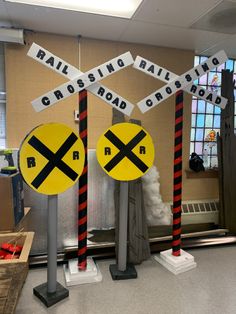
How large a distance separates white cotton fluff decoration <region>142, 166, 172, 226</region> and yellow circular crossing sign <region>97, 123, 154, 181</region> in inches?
37.7

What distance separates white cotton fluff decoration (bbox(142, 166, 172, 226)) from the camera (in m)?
3.13

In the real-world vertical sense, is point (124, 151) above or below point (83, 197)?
above

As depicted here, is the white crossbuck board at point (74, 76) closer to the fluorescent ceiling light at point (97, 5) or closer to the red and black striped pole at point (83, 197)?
the red and black striped pole at point (83, 197)

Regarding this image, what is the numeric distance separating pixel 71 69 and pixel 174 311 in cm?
196

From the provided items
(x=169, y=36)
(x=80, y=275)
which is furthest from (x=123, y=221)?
(x=169, y=36)

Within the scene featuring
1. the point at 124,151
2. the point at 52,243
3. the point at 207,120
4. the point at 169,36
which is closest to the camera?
the point at 52,243

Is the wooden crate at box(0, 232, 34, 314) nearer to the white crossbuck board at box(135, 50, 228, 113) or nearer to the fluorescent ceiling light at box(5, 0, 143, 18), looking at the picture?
the white crossbuck board at box(135, 50, 228, 113)

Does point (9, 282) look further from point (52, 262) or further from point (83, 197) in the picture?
point (83, 197)

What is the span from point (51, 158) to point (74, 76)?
25.8 inches

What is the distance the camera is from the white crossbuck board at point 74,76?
1.80 m

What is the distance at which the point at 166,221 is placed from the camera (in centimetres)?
329

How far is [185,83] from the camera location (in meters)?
2.23

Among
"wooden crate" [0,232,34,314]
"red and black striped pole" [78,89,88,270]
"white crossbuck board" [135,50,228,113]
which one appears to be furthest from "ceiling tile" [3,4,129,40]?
"wooden crate" [0,232,34,314]

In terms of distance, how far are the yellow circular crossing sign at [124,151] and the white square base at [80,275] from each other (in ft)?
2.91
